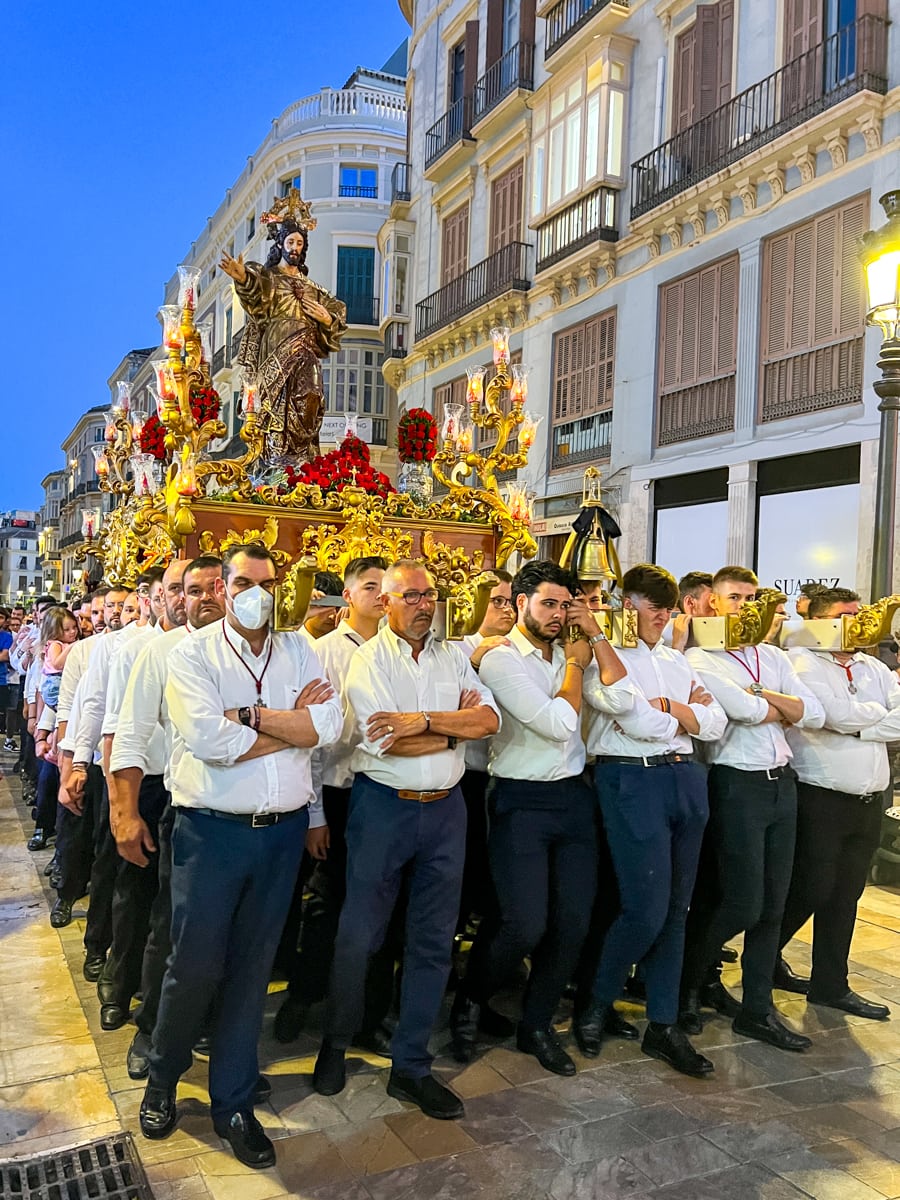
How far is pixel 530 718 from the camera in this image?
378 centimetres

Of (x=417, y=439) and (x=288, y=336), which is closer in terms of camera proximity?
(x=288, y=336)

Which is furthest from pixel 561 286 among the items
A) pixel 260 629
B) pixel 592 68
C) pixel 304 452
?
pixel 260 629

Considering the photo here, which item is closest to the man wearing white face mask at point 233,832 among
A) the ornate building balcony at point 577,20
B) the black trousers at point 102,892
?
the black trousers at point 102,892

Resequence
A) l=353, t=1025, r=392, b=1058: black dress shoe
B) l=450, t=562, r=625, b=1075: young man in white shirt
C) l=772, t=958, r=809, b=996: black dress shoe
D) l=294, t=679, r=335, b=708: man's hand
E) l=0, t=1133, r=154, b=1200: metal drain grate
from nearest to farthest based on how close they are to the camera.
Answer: l=0, t=1133, r=154, b=1200: metal drain grate < l=294, t=679, r=335, b=708: man's hand < l=450, t=562, r=625, b=1075: young man in white shirt < l=353, t=1025, r=392, b=1058: black dress shoe < l=772, t=958, r=809, b=996: black dress shoe

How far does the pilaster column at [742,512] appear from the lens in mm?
12445

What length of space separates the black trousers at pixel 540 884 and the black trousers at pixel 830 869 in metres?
1.21

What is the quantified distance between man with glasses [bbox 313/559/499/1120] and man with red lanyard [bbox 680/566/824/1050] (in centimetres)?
121

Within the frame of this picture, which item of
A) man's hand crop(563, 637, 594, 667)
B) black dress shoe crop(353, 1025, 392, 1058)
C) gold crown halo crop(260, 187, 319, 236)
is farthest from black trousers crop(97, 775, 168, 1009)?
gold crown halo crop(260, 187, 319, 236)

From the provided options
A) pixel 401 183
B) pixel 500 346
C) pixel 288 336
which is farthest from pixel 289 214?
pixel 401 183

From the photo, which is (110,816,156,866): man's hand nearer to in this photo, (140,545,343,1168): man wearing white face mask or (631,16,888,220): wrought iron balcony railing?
(140,545,343,1168): man wearing white face mask

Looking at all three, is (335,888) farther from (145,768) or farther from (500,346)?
(500,346)

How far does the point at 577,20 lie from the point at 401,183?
35.1ft

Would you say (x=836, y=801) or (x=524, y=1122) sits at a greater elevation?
(x=836, y=801)

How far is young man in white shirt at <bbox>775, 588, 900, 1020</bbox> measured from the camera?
4.50m
